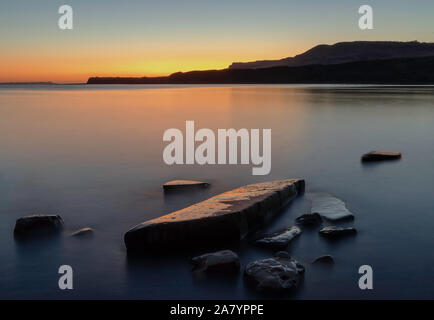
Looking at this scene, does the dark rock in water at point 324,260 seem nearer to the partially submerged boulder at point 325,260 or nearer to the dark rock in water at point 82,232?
the partially submerged boulder at point 325,260

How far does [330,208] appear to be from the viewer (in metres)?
6.33

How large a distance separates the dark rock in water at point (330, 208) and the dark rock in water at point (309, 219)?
188mm

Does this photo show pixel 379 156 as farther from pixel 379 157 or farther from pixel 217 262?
pixel 217 262

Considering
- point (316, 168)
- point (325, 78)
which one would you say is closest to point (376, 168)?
point (316, 168)

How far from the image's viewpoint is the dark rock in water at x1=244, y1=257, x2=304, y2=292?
4014mm

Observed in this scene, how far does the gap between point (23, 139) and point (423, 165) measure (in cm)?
1344

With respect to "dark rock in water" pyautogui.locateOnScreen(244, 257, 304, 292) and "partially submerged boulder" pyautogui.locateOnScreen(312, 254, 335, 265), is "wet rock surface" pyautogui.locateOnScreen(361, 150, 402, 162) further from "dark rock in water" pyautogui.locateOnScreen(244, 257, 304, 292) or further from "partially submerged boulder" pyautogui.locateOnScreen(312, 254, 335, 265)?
"dark rock in water" pyautogui.locateOnScreen(244, 257, 304, 292)

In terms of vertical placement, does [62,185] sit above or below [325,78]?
below

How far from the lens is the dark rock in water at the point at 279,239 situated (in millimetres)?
4988
